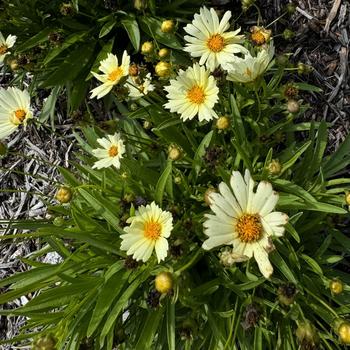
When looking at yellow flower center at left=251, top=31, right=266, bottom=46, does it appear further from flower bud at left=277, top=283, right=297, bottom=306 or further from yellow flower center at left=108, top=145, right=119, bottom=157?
flower bud at left=277, top=283, right=297, bottom=306

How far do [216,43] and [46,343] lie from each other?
1.28 m

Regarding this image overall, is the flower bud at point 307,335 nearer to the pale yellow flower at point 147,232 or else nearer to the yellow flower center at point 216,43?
the pale yellow flower at point 147,232

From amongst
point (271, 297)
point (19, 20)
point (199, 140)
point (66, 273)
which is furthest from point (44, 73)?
point (271, 297)

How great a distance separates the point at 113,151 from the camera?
2133mm

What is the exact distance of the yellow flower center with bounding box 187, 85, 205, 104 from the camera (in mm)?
2066

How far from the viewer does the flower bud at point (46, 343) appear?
1759 mm

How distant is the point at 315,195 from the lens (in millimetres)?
2078

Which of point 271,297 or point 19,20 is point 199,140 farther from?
point 19,20

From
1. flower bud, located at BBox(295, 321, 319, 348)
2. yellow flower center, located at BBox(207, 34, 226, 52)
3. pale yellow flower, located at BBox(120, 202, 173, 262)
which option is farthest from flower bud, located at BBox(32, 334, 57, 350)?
yellow flower center, located at BBox(207, 34, 226, 52)

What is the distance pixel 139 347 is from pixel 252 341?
1.56 feet

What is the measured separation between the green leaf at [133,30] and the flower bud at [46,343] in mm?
1452

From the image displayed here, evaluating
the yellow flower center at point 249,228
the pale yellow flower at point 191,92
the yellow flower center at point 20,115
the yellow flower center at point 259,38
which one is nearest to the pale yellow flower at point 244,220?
the yellow flower center at point 249,228

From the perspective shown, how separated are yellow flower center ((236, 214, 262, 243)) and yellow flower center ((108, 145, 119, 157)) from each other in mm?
626

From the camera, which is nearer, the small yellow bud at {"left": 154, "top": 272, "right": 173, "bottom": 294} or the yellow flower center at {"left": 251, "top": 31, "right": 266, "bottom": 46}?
the small yellow bud at {"left": 154, "top": 272, "right": 173, "bottom": 294}
